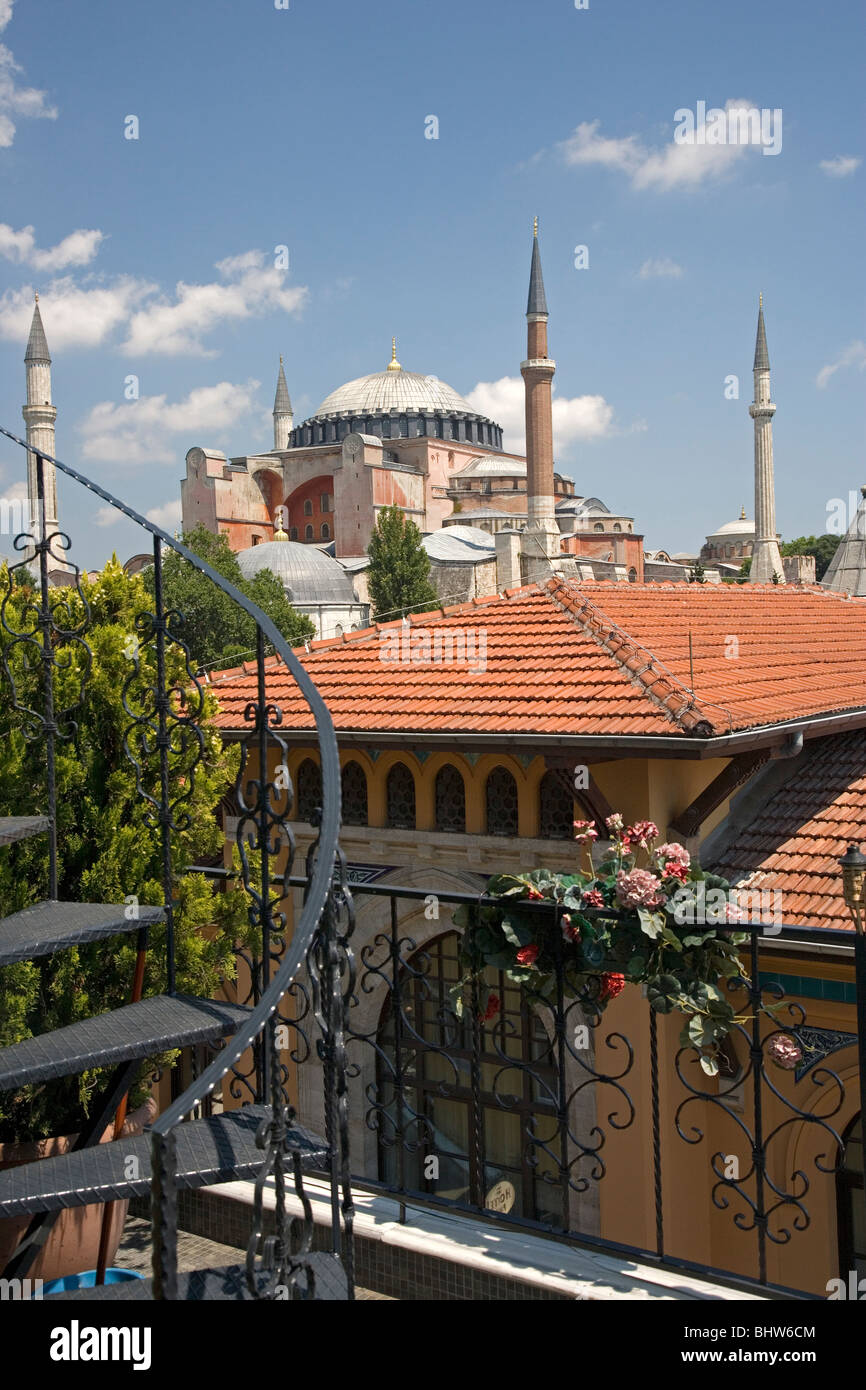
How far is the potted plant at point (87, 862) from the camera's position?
11.9ft

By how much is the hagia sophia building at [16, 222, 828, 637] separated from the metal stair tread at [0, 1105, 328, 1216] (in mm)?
32481

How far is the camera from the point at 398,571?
48938 mm

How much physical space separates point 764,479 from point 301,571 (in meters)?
19.7

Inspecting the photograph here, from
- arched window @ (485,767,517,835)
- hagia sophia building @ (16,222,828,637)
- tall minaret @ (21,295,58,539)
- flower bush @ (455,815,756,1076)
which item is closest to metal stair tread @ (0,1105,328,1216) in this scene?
flower bush @ (455,815,756,1076)

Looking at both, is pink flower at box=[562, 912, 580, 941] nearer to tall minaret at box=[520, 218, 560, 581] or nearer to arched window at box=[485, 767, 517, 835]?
arched window at box=[485, 767, 517, 835]

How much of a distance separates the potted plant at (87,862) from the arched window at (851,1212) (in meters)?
5.17

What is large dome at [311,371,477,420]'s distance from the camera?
2781 inches

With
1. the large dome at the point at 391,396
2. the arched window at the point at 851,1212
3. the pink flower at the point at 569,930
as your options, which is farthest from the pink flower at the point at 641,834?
the large dome at the point at 391,396

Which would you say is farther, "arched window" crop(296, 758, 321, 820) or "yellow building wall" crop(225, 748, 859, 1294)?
"arched window" crop(296, 758, 321, 820)

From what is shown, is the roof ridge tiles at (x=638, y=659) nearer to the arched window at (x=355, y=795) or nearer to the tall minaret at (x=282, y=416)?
the arched window at (x=355, y=795)

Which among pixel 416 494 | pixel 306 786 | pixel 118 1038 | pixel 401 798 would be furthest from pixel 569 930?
pixel 416 494

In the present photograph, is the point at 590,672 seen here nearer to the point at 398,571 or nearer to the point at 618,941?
the point at 618,941

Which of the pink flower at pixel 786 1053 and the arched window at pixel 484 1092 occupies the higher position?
the pink flower at pixel 786 1053
